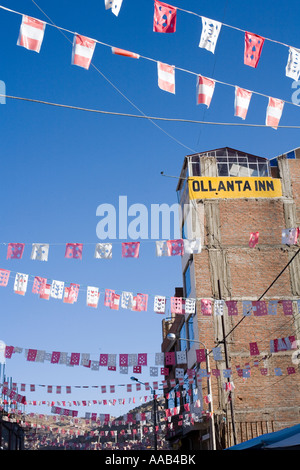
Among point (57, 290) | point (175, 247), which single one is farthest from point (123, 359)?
point (175, 247)

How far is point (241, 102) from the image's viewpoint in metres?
13.6

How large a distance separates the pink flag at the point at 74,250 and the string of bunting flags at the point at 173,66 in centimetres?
782

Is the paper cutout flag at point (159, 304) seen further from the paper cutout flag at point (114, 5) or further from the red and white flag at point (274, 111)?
the paper cutout flag at point (114, 5)

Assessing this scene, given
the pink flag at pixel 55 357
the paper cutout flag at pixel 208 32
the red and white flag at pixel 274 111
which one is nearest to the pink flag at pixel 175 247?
the red and white flag at pixel 274 111

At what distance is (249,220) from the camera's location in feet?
115

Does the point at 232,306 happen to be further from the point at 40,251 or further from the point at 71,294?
the point at 40,251

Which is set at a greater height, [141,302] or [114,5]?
[114,5]

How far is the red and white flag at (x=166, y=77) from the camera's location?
41.3 feet

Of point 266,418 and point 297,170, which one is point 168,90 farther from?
point 297,170

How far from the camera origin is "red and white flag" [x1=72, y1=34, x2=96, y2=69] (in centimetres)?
1157

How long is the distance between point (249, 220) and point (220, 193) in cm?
272

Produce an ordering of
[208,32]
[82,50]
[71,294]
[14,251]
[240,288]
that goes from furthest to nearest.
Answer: [240,288], [71,294], [14,251], [208,32], [82,50]

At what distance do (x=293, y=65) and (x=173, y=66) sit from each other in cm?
313
